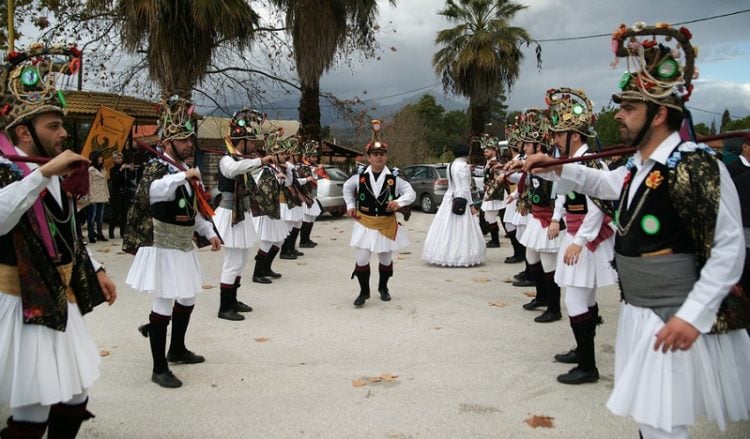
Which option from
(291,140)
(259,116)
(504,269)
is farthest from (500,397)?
(291,140)

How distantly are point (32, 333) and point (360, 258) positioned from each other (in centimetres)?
518

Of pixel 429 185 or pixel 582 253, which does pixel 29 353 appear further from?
pixel 429 185

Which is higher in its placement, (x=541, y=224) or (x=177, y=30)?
(x=177, y=30)

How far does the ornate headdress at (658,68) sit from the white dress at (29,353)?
2845 mm

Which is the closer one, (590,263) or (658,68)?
(658,68)

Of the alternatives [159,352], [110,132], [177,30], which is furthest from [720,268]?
[110,132]

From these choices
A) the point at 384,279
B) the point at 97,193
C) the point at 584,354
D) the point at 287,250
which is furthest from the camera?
the point at 97,193

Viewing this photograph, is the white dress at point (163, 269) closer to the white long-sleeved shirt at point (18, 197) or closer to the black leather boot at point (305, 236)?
the white long-sleeved shirt at point (18, 197)

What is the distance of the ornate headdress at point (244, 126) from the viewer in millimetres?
7102

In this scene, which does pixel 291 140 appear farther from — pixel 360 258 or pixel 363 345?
pixel 363 345

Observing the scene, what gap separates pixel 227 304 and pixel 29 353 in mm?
4366

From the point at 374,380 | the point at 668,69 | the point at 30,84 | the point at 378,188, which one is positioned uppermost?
the point at 668,69

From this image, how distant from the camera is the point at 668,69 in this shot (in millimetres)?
2914

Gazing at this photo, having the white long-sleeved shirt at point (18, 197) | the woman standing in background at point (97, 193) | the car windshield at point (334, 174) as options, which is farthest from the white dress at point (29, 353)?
the car windshield at point (334, 174)
